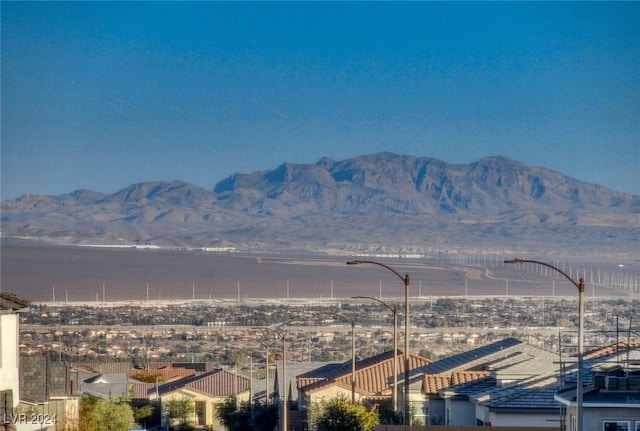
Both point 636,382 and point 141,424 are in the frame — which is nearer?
point 636,382

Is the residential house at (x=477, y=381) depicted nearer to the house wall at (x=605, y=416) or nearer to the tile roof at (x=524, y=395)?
the tile roof at (x=524, y=395)

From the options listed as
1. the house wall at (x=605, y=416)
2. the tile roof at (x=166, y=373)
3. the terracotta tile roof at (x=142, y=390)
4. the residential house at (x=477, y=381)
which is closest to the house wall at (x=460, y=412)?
the residential house at (x=477, y=381)

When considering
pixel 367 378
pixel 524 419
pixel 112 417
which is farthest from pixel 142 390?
pixel 524 419

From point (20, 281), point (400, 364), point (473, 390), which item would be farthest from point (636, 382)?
point (20, 281)

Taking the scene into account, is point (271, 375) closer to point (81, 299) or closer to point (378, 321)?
point (378, 321)

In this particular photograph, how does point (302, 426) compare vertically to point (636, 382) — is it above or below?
below

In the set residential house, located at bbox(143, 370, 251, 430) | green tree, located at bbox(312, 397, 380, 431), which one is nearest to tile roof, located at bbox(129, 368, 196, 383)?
residential house, located at bbox(143, 370, 251, 430)
